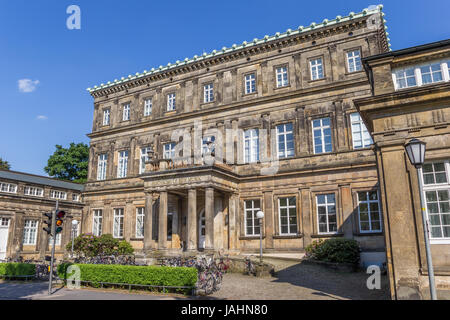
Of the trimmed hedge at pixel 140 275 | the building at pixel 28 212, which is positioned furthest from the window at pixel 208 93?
the trimmed hedge at pixel 140 275

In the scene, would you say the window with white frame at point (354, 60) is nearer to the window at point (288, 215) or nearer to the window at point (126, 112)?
the window at point (288, 215)

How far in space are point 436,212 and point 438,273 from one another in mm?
1749

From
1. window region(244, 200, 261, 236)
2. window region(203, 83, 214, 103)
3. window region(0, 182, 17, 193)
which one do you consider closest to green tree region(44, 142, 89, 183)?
window region(0, 182, 17, 193)

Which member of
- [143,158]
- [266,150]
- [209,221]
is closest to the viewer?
[209,221]

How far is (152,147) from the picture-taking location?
30.7 metres

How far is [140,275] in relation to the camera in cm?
1493

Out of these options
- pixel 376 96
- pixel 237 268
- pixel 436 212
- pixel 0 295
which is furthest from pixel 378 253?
pixel 0 295

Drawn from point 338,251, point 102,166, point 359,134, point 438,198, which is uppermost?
point 102,166

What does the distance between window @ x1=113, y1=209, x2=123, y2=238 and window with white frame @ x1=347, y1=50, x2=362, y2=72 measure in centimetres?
→ 2171

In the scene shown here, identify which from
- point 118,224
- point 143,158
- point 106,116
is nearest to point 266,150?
point 143,158

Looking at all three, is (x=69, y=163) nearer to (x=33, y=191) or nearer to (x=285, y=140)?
(x=33, y=191)

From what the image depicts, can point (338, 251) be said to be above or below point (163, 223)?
below

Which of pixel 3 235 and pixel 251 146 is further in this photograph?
pixel 3 235

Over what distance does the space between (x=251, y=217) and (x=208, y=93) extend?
10.7 m
